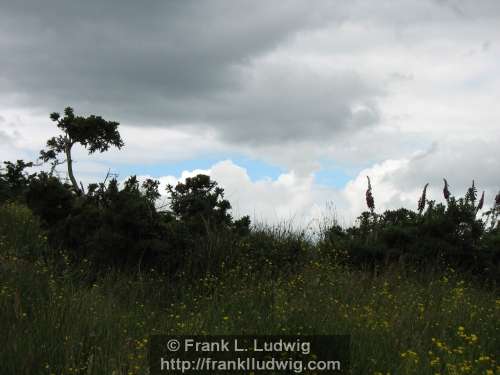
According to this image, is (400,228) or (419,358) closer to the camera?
(419,358)

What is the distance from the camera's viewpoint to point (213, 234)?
1204 cm

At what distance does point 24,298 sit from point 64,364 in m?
2.36

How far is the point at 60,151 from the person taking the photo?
19797 mm

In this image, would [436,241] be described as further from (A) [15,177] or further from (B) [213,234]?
(A) [15,177]

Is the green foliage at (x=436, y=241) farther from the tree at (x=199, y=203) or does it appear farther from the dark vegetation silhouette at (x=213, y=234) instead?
the tree at (x=199, y=203)

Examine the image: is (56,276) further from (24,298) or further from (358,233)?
(358,233)

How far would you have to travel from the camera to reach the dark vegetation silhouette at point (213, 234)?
11258mm

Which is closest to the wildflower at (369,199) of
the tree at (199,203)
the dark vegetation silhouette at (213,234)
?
the dark vegetation silhouette at (213,234)

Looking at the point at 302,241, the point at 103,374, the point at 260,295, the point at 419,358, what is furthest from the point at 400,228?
the point at 103,374

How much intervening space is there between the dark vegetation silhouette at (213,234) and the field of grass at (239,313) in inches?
15.9

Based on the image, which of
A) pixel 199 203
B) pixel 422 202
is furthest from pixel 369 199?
pixel 199 203

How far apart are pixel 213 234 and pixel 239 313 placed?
3998mm

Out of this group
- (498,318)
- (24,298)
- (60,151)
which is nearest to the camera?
(24,298)

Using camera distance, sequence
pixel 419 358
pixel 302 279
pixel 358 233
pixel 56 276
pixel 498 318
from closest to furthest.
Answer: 1. pixel 419 358
2. pixel 498 318
3. pixel 56 276
4. pixel 302 279
5. pixel 358 233
